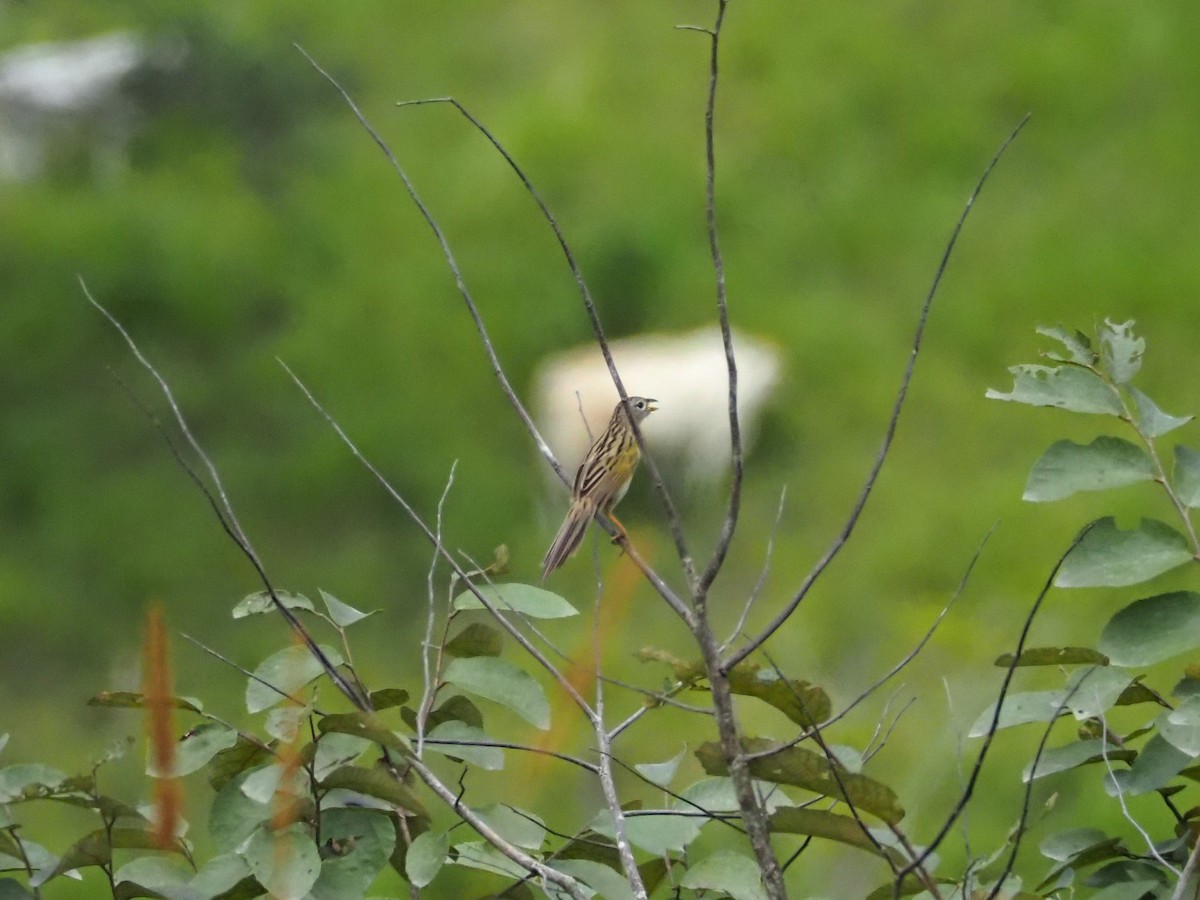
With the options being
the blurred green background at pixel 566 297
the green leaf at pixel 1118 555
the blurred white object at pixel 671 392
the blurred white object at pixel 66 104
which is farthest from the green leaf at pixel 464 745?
the blurred white object at pixel 66 104

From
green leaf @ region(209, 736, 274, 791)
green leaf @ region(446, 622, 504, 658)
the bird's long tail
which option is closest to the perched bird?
the bird's long tail

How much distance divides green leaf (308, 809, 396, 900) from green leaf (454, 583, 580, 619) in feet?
0.82

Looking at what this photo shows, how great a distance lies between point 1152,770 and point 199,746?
96 centimetres

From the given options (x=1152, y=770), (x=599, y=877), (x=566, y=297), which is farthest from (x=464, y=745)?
(x=566, y=297)

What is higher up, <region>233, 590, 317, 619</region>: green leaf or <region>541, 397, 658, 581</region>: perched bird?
<region>233, 590, 317, 619</region>: green leaf

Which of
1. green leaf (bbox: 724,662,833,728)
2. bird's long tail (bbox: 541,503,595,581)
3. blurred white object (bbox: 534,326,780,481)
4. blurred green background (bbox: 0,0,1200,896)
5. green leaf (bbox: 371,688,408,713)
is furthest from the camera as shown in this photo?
blurred white object (bbox: 534,326,780,481)

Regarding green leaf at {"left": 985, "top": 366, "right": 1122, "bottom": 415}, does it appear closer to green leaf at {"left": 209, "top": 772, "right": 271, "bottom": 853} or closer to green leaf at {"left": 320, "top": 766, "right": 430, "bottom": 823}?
green leaf at {"left": 320, "top": 766, "right": 430, "bottom": 823}

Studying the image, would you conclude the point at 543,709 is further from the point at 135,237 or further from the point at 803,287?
the point at 135,237

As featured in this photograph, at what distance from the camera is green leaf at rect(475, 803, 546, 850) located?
6.00 ft

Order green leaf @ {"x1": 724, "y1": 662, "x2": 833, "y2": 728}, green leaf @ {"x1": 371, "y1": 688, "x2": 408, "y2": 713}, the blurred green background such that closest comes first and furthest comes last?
1. green leaf @ {"x1": 724, "y1": 662, "x2": 833, "y2": 728}
2. green leaf @ {"x1": 371, "y1": 688, "x2": 408, "y2": 713}
3. the blurred green background

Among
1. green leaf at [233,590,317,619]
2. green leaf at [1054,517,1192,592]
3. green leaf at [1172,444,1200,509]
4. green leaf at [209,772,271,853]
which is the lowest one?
green leaf at [209,772,271,853]

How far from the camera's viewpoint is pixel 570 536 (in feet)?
13.2

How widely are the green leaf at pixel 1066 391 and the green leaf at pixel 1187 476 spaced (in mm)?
90

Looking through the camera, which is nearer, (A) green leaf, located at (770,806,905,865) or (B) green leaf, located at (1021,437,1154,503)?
(A) green leaf, located at (770,806,905,865)
